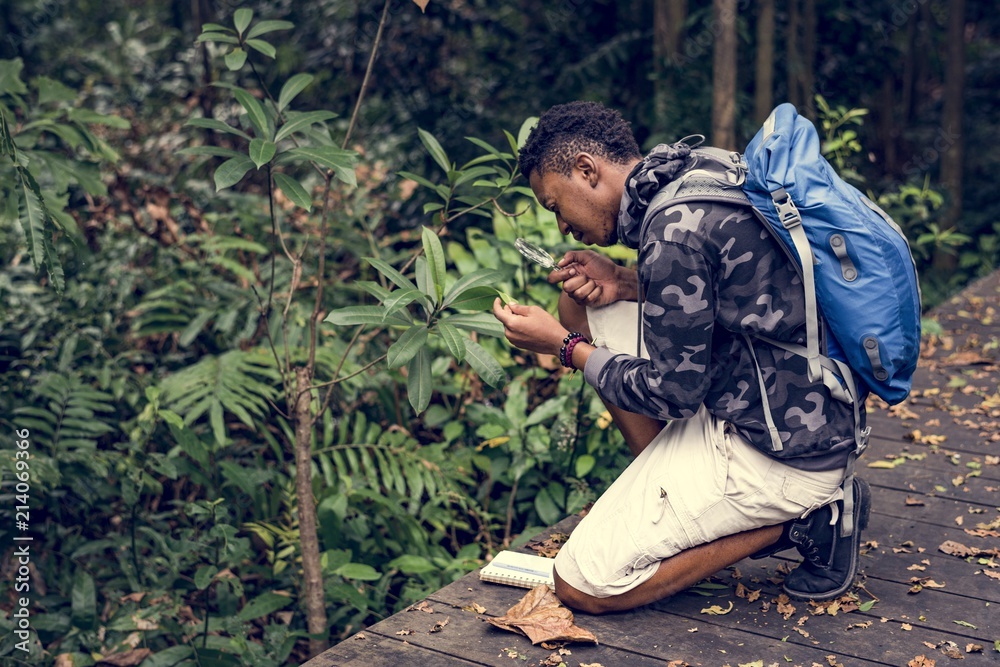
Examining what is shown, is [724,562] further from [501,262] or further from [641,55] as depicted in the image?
[641,55]

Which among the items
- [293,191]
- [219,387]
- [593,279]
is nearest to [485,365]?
[593,279]

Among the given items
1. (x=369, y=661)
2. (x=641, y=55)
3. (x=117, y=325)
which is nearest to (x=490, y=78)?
(x=641, y=55)

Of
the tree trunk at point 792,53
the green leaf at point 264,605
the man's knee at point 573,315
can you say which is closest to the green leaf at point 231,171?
the man's knee at point 573,315

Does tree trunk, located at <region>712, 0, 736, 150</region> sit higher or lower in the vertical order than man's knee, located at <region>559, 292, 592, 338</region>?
higher

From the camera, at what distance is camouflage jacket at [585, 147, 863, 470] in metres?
2.18

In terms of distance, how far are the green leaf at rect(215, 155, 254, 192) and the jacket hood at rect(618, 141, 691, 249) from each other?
0.95 meters

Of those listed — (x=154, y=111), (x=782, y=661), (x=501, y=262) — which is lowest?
(x=782, y=661)

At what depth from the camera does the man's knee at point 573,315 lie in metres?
2.77

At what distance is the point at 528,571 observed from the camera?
2.59 meters

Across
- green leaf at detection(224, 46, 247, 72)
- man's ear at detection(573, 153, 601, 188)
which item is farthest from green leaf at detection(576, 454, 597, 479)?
green leaf at detection(224, 46, 247, 72)

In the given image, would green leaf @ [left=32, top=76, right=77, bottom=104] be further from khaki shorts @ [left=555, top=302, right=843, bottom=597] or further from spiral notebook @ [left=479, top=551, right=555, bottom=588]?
khaki shorts @ [left=555, top=302, right=843, bottom=597]

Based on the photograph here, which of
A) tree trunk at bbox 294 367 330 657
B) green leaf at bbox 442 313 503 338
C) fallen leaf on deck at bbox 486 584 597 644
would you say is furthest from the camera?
tree trunk at bbox 294 367 330 657

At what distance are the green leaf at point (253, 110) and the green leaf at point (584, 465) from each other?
5.34ft

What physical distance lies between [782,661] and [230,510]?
2305 mm
